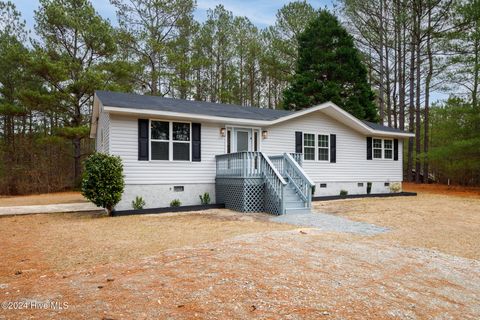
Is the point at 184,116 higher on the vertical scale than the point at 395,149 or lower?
higher

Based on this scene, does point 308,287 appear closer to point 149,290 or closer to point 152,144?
point 149,290

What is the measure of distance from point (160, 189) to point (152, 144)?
1484 mm

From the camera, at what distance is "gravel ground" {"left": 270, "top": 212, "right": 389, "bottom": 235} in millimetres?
7227

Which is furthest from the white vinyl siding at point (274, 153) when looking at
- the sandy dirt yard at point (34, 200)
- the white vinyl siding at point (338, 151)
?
the sandy dirt yard at point (34, 200)

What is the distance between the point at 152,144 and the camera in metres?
10.7

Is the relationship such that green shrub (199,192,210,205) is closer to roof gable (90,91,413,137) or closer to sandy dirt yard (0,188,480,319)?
roof gable (90,91,413,137)

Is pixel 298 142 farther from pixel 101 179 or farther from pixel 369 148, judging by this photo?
pixel 101 179

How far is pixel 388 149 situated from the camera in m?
16.5

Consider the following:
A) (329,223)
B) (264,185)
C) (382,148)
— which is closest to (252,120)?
(264,185)

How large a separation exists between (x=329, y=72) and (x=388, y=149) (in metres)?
10.6

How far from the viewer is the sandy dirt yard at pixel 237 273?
311 cm

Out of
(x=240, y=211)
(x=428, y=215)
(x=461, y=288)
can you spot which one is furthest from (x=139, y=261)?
(x=428, y=215)

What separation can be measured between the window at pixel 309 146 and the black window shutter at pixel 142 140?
660 cm

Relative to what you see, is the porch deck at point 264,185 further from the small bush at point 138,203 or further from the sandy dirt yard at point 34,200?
the sandy dirt yard at point 34,200
